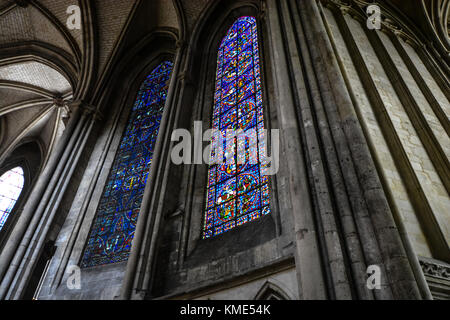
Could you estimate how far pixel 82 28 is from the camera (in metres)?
11.8

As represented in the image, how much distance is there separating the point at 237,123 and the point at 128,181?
316 centimetres

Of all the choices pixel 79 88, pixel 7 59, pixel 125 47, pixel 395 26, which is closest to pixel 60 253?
pixel 79 88

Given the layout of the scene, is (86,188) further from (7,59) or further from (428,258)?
(428,258)

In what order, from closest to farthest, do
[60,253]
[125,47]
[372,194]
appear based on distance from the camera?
[372,194] < [60,253] < [125,47]

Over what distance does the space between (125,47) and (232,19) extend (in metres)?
3.99

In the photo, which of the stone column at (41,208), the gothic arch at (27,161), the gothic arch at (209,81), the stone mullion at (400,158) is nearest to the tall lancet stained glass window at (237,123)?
the gothic arch at (209,81)

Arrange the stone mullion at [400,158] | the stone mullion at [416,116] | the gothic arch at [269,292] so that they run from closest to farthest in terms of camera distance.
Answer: the stone mullion at [400,158], the gothic arch at [269,292], the stone mullion at [416,116]

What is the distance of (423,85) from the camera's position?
6.94 m

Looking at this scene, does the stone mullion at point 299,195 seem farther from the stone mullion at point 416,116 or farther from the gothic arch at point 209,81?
the stone mullion at point 416,116

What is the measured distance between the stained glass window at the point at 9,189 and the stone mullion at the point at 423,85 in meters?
14.8

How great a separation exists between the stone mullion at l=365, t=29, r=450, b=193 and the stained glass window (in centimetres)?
1439

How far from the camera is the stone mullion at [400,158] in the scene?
410 centimetres

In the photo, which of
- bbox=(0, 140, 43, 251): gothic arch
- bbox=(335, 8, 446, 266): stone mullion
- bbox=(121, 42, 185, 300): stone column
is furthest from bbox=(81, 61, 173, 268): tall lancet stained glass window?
bbox=(0, 140, 43, 251): gothic arch
